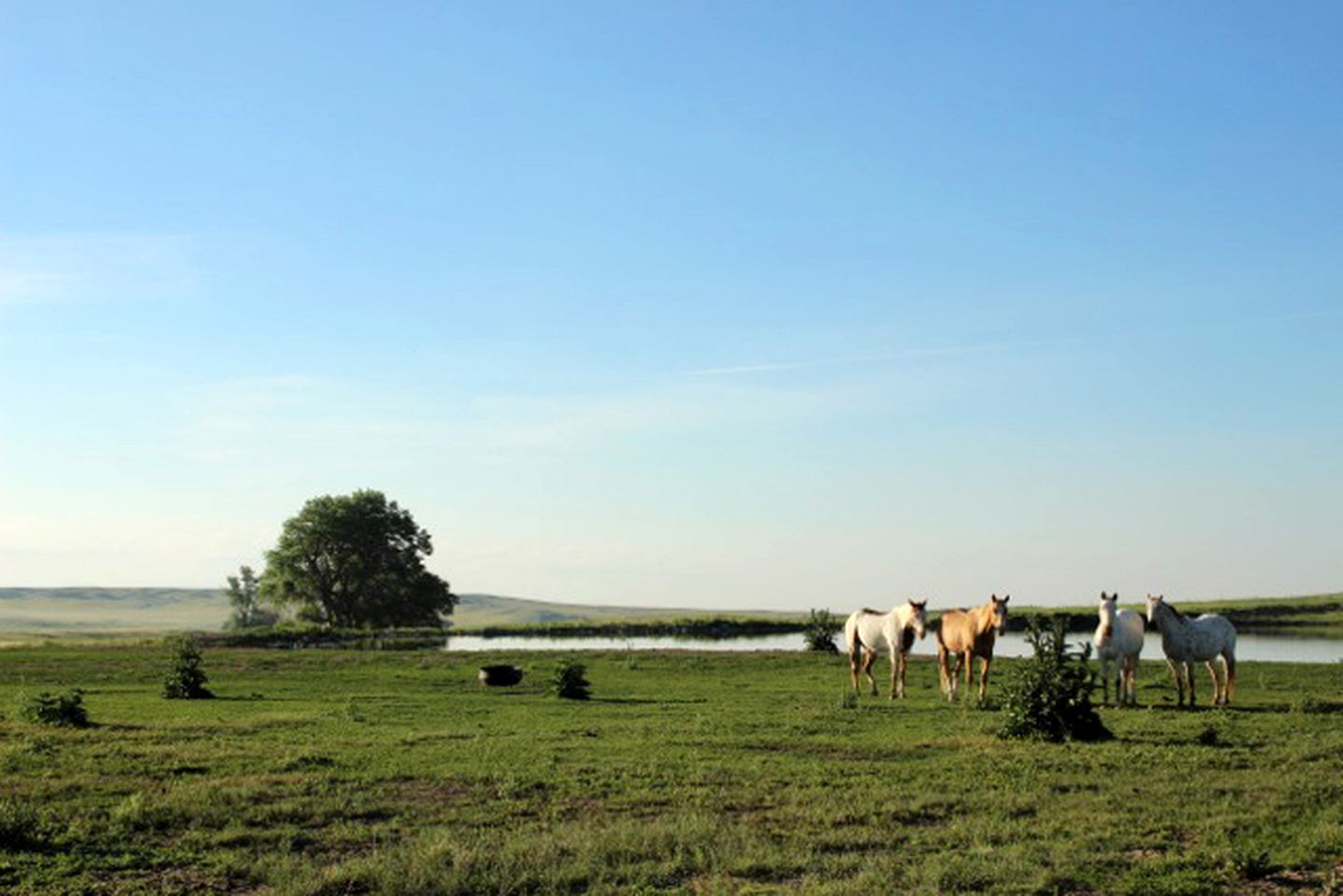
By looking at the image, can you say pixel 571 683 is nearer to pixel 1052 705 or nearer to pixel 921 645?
pixel 1052 705

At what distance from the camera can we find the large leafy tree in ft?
279

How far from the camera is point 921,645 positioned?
198 ft

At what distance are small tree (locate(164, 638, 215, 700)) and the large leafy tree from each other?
5490 cm

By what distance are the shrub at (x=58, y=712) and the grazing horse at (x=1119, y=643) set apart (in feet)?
71.0

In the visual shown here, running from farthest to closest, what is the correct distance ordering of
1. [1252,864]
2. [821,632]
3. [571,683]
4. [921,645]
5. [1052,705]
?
1. [921,645]
2. [821,632]
3. [571,683]
4. [1052,705]
5. [1252,864]

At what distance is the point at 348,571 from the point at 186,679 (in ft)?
187

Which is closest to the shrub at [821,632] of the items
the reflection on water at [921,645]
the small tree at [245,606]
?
the reflection on water at [921,645]

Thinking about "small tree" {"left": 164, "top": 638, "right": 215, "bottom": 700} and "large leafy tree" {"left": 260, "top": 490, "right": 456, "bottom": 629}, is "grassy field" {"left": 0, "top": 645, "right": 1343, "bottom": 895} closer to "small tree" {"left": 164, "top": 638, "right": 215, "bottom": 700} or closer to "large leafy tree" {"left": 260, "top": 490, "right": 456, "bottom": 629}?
"small tree" {"left": 164, "top": 638, "right": 215, "bottom": 700}

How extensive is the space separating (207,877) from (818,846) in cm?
628

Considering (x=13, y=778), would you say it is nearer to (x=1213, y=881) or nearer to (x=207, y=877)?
(x=207, y=877)

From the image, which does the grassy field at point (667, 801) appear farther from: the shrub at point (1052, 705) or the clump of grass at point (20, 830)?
the shrub at point (1052, 705)

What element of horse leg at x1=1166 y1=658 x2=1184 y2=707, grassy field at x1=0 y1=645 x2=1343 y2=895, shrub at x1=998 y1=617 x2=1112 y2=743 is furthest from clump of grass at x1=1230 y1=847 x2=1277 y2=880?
horse leg at x1=1166 y1=658 x2=1184 y2=707

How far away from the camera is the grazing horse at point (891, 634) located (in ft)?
97.1

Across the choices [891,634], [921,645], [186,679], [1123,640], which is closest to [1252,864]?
[1123,640]
